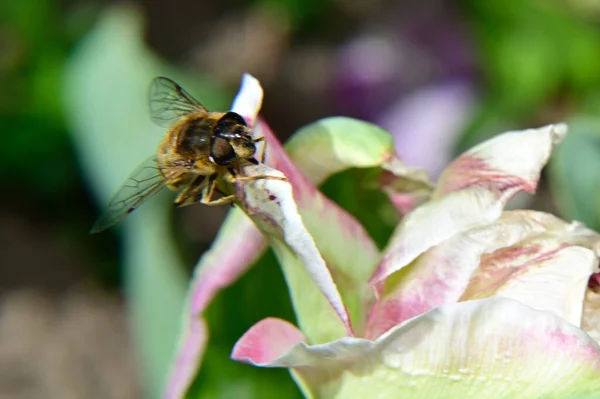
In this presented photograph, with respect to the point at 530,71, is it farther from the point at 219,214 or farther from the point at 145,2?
the point at 145,2

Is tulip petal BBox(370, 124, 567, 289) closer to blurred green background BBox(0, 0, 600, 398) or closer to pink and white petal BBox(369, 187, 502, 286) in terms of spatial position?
pink and white petal BBox(369, 187, 502, 286)

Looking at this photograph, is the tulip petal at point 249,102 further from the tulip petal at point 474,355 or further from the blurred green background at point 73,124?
the blurred green background at point 73,124

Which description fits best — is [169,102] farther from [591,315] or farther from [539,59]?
[539,59]

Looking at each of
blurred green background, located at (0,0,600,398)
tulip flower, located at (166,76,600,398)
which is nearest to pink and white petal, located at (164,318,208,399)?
tulip flower, located at (166,76,600,398)

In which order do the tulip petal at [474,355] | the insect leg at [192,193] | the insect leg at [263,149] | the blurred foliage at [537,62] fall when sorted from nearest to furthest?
1. the tulip petal at [474,355]
2. the insect leg at [263,149]
3. the insect leg at [192,193]
4. the blurred foliage at [537,62]

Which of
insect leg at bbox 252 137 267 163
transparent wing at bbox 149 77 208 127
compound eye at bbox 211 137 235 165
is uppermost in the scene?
transparent wing at bbox 149 77 208 127

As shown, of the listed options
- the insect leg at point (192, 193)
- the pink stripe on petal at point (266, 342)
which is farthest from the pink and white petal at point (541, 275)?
the insect leg at point (192, 193)

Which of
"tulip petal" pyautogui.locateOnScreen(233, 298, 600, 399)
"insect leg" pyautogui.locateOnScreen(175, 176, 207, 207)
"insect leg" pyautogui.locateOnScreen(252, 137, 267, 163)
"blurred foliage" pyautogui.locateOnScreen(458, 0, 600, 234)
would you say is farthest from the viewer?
"blurred foliage" pyautogui.locateOnScreen(458, 0, 600, 234)

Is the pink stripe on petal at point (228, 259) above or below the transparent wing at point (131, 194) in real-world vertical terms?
below

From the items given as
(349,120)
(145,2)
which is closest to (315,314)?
(349,120)
